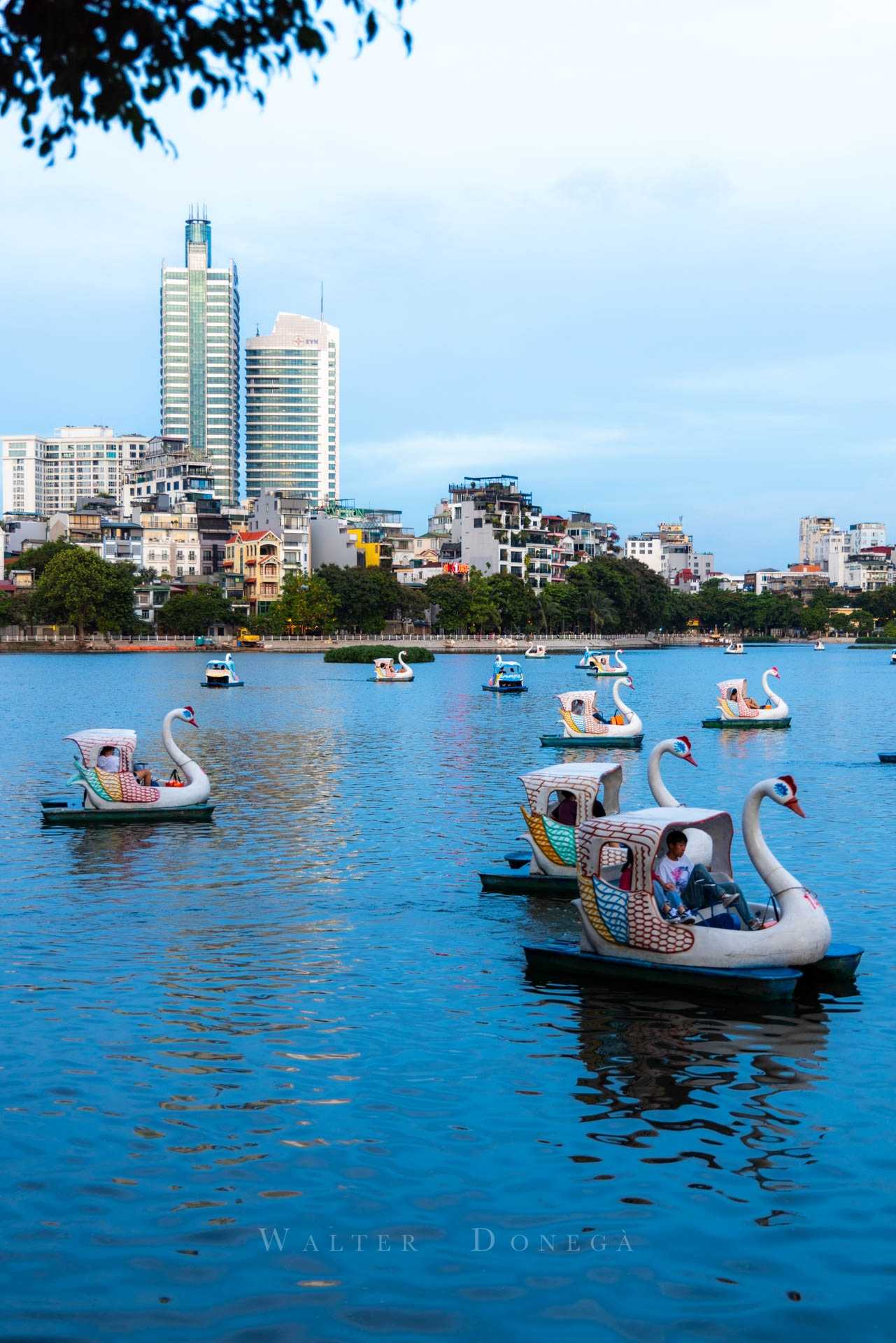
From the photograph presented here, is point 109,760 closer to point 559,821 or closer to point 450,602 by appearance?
point 559,821

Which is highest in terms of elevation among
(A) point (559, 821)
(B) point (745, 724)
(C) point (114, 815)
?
(A) point (559, 821)

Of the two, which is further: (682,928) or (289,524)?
(289,524)

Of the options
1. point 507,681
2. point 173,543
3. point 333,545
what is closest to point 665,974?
point 507,681

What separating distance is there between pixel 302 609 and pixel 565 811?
133164mm

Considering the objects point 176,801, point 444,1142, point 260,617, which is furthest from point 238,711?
point 260,617

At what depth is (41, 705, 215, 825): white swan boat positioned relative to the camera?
90.7ft

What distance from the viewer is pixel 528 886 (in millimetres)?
21344

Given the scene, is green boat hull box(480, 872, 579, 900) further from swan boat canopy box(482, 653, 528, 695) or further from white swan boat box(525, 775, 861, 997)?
swan boat canopy box(482, 653, 528, 695)

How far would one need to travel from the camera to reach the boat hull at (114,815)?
91.0ft

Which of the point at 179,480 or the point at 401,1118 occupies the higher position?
the point at 179,480

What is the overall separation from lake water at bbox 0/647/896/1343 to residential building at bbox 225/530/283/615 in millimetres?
140965

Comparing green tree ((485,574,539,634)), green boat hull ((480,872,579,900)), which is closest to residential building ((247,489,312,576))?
green tree ((485,574,539,634))

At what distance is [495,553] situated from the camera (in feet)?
625

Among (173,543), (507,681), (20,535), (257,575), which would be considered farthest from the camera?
(20,535)
